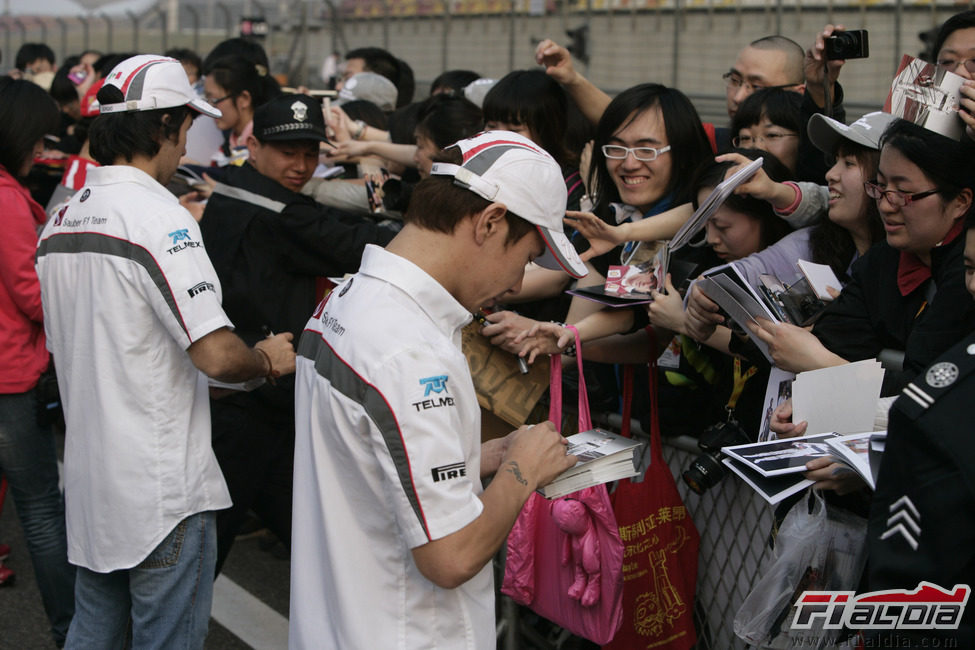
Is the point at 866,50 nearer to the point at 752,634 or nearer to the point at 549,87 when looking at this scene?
the point at 549,87

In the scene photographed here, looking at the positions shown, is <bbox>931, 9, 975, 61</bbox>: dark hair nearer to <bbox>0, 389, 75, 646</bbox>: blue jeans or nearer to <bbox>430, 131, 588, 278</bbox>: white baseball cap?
<bbox>430, 131, 588, 278</bbox>: white baseball cap

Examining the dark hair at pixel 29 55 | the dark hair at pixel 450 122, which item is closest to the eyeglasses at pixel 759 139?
the dark hair at pixel 450 122

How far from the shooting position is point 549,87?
14.7 feet

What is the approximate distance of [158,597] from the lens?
316 centimetres

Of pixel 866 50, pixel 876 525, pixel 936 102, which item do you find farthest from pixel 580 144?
pixel 876 525

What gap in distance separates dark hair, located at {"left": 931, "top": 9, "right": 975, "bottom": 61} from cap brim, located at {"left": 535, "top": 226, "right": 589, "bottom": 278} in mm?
2128

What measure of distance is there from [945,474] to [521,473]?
0.87 metres

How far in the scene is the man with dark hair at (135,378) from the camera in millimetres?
3086

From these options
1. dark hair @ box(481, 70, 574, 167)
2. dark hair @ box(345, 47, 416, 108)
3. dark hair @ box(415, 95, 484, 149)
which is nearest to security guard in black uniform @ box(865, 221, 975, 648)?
dark hair @ box(481, 70, 574, 167)

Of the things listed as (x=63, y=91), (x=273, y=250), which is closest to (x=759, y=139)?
(x=273, y=250)

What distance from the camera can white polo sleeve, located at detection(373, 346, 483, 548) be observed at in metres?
2.06

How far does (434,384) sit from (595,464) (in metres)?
0.67

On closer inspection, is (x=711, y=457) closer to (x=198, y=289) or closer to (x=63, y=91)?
(x=198, y=289)

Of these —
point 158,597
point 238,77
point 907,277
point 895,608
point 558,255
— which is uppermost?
point 238,77
